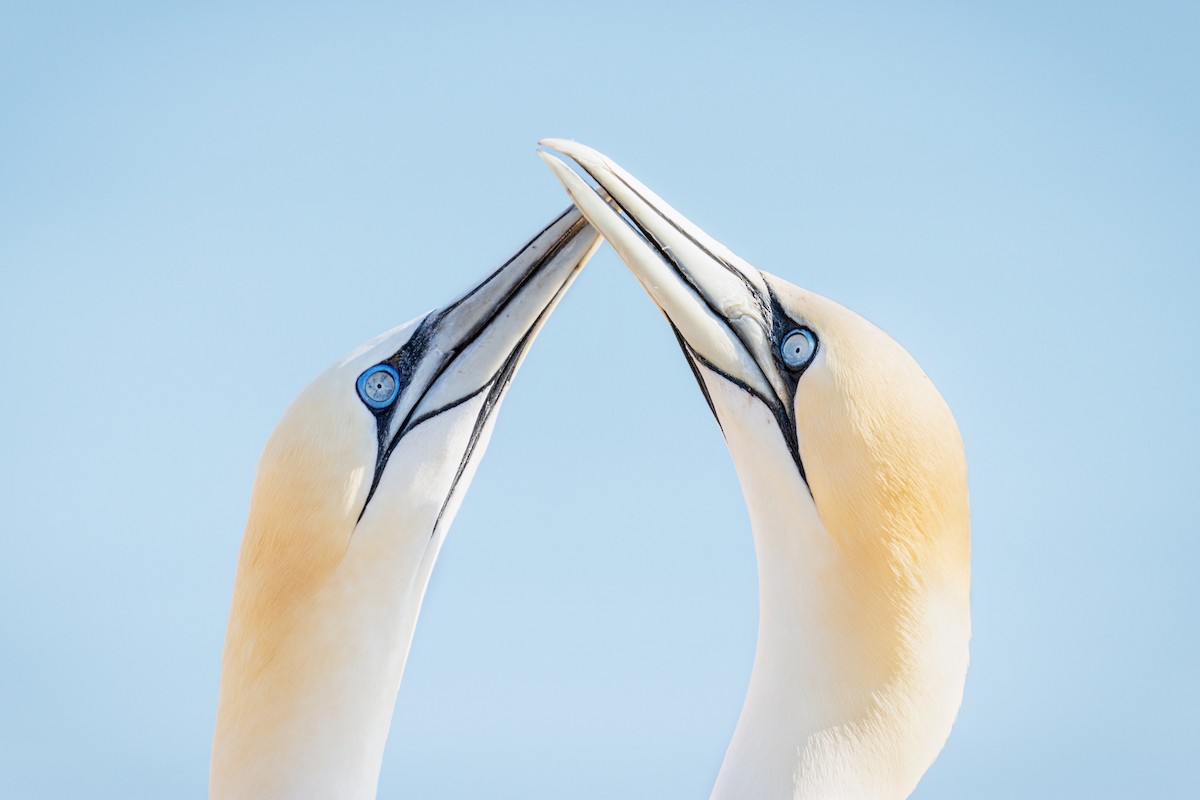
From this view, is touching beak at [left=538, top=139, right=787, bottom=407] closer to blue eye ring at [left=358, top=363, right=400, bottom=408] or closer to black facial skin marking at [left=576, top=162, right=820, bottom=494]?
black facial skin marking at [left=576, top=162, right=820, bottom=494]

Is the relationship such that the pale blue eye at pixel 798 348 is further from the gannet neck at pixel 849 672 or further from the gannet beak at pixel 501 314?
the gannet beak at pixel 501 314

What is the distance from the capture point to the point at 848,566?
6523mm

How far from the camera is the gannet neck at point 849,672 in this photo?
6406mm

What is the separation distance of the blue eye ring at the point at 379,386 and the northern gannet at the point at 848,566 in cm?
176

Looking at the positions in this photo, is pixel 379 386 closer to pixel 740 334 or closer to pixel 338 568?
pixel 338 568

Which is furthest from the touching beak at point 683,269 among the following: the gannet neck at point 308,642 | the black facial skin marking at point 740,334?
the gannet neck at point 308,642

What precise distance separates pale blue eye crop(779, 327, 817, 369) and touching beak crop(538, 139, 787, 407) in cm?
Result: 13

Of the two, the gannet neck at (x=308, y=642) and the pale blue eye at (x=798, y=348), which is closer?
the pale blue eye at (x=798, y=348)

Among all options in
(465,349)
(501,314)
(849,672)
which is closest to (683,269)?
(501,314)

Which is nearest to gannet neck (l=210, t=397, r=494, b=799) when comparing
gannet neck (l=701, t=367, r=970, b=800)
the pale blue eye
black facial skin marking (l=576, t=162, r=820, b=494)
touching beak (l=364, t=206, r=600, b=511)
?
touching beak (l=364, t=206, r=600, b=511)

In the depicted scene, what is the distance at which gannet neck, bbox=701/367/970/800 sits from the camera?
21.0ft

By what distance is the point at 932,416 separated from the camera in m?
6.44

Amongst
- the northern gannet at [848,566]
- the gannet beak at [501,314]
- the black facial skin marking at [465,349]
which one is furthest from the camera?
the gannet beak at [501,314]

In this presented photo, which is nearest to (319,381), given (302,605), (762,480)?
(302,605)
